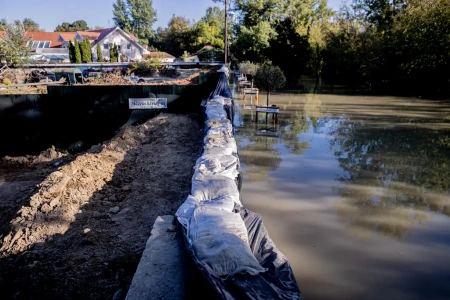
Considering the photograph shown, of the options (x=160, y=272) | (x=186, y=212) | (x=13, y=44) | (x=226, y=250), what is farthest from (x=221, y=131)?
(x=13, y=44)

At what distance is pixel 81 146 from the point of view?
8625 mm

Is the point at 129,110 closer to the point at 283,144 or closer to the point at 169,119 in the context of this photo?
the point at 169,119

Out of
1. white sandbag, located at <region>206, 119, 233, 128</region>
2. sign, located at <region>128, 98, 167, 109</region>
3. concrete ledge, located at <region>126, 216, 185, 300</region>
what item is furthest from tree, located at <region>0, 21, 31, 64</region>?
concrete ledge, located at <region>126, 216, 185, 300</region>

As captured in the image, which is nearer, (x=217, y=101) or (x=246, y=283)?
(x=246, y=283)

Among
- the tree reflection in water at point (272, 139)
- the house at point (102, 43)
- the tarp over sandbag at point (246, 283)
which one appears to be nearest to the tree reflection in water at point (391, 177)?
the tree reflection in water at point (272, 139)

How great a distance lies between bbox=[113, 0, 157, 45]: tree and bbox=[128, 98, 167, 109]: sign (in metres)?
73.6

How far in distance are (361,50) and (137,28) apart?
6726 cm

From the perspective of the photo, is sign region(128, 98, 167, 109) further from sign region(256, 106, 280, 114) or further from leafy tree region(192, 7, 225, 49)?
leafy tree region(192, 7, 225, 49)

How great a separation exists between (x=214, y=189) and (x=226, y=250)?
134 cm

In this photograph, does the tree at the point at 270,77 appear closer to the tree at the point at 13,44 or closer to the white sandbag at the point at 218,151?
the white sandbag at the point at 218,151

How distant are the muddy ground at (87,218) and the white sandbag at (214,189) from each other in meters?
0.73

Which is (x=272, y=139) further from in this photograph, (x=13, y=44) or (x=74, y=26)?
(x=74, y=26)

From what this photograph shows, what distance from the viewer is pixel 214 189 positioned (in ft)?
11.2

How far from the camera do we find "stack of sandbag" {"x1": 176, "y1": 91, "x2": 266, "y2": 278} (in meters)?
2.02
